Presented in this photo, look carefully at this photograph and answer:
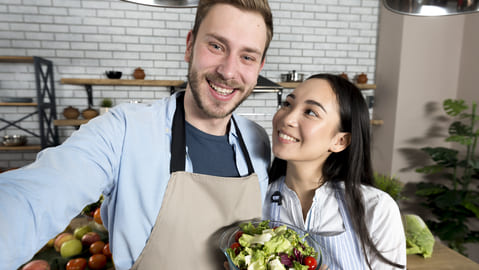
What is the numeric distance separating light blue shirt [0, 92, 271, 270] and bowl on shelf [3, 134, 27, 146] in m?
3.39

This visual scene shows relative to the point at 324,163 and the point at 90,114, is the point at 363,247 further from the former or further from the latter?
the point at 90,114

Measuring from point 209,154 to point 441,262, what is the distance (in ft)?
4.58

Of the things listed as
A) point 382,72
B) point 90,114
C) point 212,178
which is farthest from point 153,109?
point 382,72

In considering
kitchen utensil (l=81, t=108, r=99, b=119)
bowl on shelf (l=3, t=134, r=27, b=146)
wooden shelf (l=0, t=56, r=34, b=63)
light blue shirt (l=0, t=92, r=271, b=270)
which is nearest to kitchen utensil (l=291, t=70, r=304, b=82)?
kitchen utensil (l=81, t=108, r=99, b=119)

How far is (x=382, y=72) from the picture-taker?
14.4 feet

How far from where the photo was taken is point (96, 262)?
129 cm

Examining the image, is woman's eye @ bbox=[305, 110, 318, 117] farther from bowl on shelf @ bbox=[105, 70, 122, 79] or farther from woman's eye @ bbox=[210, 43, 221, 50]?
bowl on shelf @ bbox=[105, 70, 122, 79]

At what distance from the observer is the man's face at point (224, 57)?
1111 millimetres

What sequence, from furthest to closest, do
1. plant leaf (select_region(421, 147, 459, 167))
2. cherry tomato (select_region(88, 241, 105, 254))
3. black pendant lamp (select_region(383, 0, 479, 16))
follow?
plant leaf (select_region(421, 147, 459, 167)), cherry tomato (select_region(88, 241, 105, 254)), black pendant lamp (select_region(383, 0, 479, 16))

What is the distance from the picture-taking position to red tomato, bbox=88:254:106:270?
129 centimetres

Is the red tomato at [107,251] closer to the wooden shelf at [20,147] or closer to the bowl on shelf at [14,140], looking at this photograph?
the wooden shelf at [20,147]

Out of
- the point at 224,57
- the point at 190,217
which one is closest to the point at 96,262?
the point at 190,217

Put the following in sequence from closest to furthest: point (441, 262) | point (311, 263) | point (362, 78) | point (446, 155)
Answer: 1. point (311, 263)
2. point (441, 262)
3. point (446, 155)
4. point (362, 78)

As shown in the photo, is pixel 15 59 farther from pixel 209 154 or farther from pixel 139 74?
pixel 209 154
